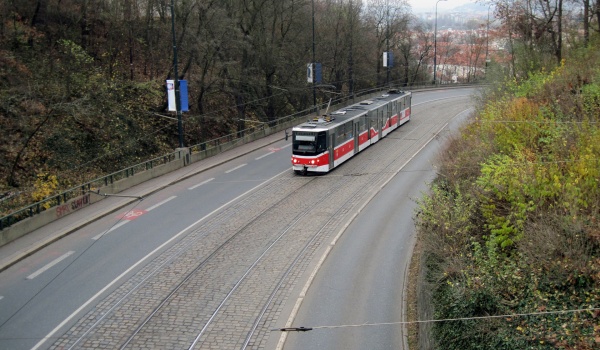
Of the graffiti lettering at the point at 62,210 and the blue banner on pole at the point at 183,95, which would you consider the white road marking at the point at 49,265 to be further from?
the blue banner on pole at the point at 183,95

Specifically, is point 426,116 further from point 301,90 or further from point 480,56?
point 480,56

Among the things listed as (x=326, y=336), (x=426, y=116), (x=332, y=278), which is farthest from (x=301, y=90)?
(x=326, y=336)

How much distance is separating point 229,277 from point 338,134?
16.2m

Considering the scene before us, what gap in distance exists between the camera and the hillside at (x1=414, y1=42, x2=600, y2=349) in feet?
38.0

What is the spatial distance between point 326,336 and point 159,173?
1891 centimetres

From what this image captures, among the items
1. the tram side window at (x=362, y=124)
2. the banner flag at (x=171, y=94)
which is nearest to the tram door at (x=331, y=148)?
the tram side window at (x=362, y=124)

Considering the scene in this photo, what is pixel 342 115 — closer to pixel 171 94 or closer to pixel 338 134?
pixel 338 134

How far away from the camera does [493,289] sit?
41.9 ft

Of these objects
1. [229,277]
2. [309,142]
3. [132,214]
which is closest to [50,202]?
[132,214]

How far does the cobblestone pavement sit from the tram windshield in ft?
6.61

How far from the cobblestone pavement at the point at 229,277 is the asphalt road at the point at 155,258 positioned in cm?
53

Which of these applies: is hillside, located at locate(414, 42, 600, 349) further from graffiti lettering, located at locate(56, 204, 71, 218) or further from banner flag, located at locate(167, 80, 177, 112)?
banner flag, located at locate(167, 80, 177, 112)

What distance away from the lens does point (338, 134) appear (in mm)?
33094

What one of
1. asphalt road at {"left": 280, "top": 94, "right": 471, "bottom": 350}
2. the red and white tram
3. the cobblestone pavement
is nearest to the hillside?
asphalt road at {"left": 280, "top": 94, "right": 471, "bottom": 350}
